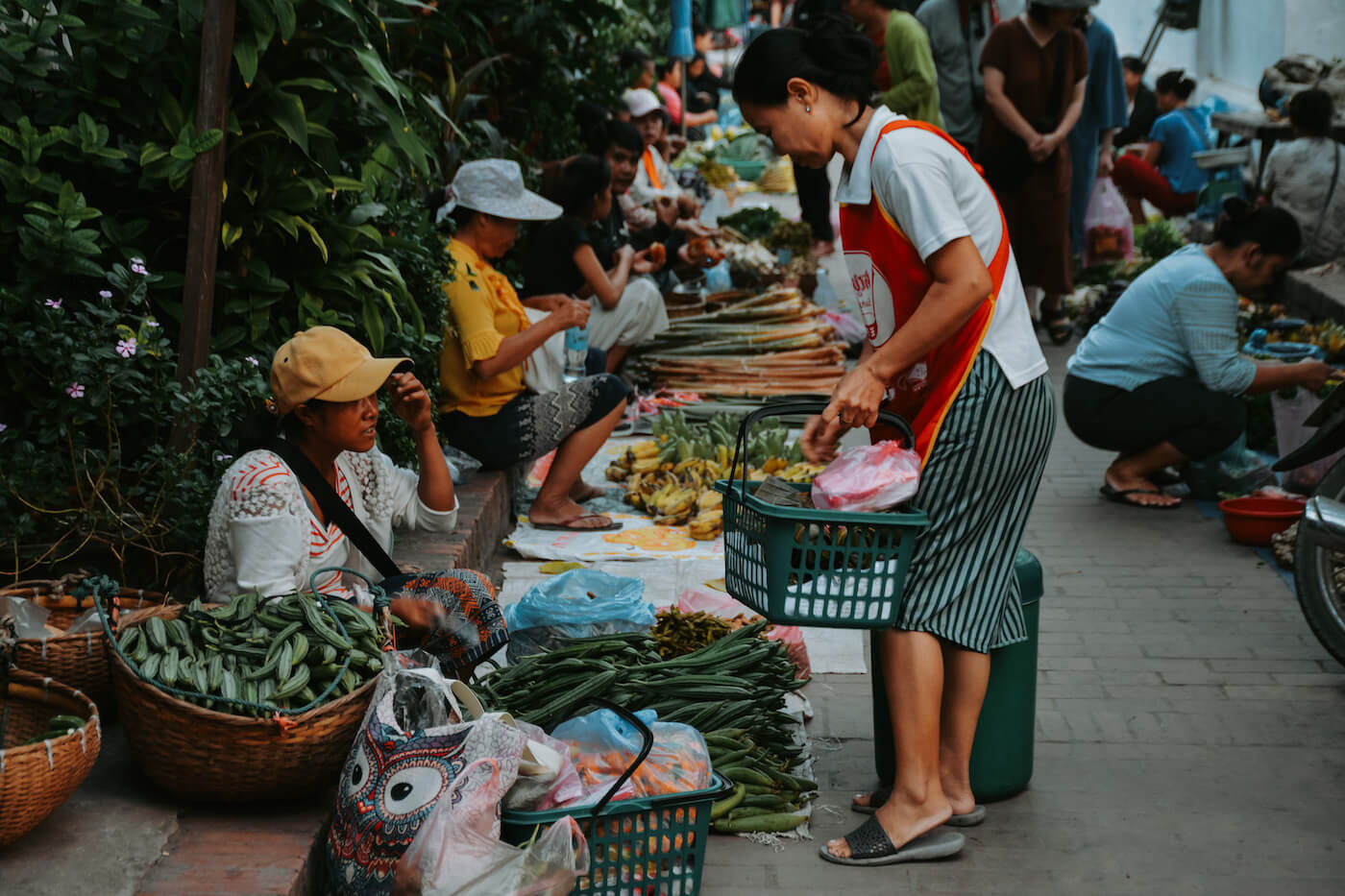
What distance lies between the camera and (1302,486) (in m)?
6.50

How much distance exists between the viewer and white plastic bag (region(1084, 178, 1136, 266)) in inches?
452

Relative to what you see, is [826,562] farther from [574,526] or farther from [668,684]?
[574,526]

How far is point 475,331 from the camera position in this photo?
573 cm

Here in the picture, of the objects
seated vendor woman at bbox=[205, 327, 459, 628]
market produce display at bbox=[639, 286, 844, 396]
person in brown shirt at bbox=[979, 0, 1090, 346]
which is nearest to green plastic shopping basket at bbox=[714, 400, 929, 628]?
seated vendor woman at bbox=[205, 327, 459, 628]

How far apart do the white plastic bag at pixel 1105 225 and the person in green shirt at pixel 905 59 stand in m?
2.37

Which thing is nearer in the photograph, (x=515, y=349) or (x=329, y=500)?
(x=329, y=500)

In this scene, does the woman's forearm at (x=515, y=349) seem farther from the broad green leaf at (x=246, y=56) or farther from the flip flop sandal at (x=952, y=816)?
the flip flop sandal at (x=952, y=816)

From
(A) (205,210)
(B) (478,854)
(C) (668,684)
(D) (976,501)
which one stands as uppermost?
(A) (205,210)

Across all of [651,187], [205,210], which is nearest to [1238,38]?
[651,187]

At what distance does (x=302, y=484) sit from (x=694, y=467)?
345 cm

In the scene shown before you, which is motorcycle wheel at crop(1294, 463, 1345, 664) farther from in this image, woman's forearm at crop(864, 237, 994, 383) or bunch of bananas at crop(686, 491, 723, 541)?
bunch of bananas at crop(686, 491, 723, 541)

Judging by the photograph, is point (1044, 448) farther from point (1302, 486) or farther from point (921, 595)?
point (1302, 486)

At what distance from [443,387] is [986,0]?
585 cm

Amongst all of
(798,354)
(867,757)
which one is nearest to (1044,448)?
(867,757)
